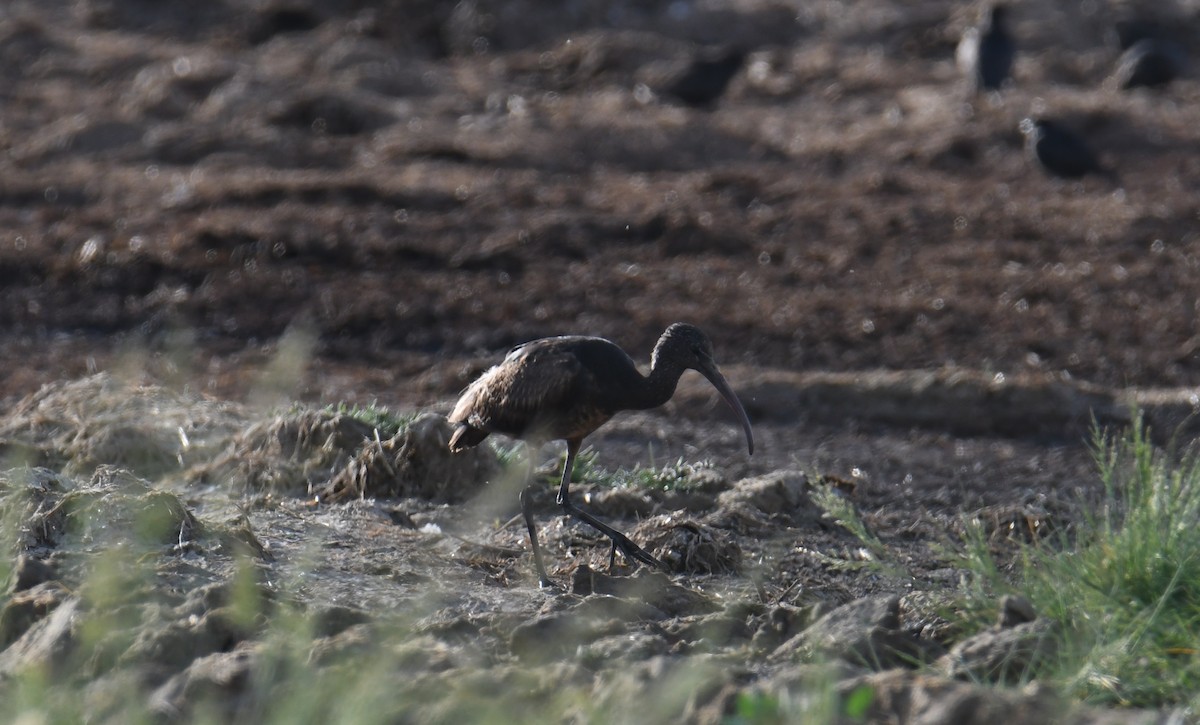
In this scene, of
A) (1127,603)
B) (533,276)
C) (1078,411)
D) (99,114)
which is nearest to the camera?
(1127,603)

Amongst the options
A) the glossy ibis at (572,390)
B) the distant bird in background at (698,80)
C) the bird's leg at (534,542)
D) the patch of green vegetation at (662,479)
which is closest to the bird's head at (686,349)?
the glossy ibis at (572,390)

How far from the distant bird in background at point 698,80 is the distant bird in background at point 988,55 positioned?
255cm

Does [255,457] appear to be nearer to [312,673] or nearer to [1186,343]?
[312,673]

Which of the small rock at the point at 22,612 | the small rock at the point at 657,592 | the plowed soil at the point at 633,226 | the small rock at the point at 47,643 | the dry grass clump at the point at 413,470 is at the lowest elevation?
the plowed soil at the point at 633,226

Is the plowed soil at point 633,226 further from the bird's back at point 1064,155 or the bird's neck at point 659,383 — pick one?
the bird's neck at point 659,383

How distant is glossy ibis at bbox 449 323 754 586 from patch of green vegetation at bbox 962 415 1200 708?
1477 millimetres

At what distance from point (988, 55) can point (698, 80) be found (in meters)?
3.09

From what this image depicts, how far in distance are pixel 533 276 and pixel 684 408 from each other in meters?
3.02

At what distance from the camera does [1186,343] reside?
1086cm

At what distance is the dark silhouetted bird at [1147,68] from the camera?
1734 centimetres

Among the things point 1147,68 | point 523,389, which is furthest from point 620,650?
point 1147,68

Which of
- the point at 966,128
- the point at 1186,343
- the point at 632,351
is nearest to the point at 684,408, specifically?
the point at 632,351

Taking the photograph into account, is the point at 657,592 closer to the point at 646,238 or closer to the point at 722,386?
the point at 722,386

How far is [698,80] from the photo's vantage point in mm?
17562
